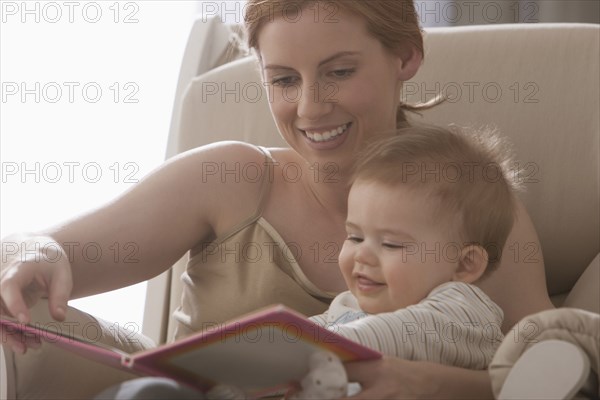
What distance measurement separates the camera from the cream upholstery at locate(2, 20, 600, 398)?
1562 mm

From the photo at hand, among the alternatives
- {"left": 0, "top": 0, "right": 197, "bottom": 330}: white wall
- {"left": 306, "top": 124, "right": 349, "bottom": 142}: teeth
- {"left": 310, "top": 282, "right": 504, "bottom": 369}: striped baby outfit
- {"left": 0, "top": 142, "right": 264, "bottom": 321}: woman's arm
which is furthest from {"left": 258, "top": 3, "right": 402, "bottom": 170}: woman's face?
{"left": 0, "top": 0, "right": 197, "bottom": 330}: white wall

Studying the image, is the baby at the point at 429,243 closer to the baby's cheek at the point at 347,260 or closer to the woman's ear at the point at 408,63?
the baby's cheek at the point at 347,260

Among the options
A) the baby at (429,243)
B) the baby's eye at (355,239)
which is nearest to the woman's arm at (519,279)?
the baby at (429,243)

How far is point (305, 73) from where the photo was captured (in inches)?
53.7

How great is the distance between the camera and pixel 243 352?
96 cm

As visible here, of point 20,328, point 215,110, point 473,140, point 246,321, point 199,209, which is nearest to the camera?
point 246,321

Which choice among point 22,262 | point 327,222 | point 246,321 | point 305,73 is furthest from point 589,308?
point 22,262

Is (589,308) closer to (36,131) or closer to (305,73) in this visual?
(305,73)

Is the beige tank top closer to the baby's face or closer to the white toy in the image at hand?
the baby's face

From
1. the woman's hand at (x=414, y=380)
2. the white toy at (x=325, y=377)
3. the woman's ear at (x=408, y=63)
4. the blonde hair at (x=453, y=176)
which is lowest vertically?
the woman's hand at (x=414, y=380)

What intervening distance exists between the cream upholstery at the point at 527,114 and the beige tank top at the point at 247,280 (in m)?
0.25

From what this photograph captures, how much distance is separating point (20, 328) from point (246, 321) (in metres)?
0.29

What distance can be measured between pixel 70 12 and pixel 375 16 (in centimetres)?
162

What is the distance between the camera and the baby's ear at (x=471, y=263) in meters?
1.21
